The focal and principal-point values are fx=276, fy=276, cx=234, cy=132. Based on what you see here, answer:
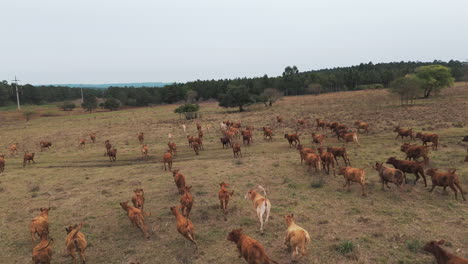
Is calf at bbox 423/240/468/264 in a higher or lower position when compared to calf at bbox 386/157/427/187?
lower

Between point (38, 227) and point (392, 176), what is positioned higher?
point (392, 176)

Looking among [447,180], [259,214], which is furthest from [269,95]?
[259,214]

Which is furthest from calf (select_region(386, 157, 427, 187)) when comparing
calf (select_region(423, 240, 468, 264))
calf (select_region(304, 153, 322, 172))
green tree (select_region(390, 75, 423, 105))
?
green tree (select_region(390, 75, 423, 105))

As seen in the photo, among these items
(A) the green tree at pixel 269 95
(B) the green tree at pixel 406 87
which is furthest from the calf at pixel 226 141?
(A) the green tree at pixel 269 95

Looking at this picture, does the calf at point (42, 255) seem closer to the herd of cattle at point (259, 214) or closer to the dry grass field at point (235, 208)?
the herd of cattle at point (259, 214)

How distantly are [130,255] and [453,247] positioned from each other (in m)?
9.74

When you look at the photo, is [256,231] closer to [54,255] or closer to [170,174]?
[54,255]

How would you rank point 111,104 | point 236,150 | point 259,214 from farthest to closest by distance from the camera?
point 111,104
point 236,150
point 259,214

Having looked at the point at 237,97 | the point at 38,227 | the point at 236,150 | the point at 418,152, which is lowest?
the point at 38,227

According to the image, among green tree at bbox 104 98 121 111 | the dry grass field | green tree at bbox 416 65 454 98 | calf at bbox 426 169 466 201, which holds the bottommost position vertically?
the dry grass field

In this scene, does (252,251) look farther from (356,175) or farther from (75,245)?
(356,175)

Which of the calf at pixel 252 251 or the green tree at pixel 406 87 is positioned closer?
the calf at pixel 252 251

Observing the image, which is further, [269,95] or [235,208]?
[269,95]

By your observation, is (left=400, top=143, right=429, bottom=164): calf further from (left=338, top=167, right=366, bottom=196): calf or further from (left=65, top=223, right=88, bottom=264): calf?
(left=65, top=223, right=88, bottom=264): calf
